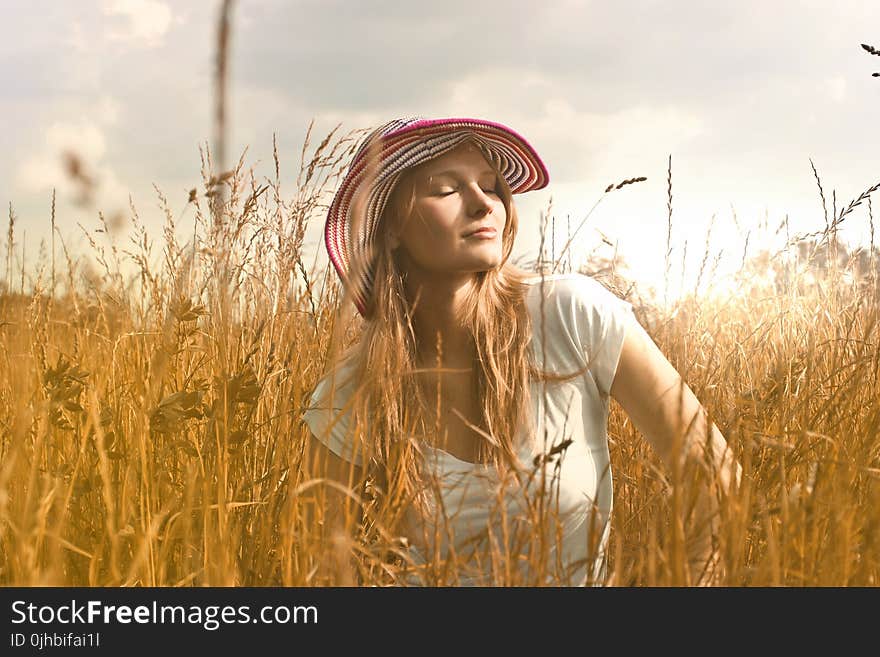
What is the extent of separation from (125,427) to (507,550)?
1.15 metres

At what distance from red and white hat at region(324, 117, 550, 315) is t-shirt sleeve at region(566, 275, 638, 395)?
410 millimetres

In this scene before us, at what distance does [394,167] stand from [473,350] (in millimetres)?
522

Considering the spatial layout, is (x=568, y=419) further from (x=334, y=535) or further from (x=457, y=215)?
(x=334, y=535)

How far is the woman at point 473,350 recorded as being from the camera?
1831mm

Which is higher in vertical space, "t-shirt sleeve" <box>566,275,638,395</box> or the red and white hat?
the red and white hat

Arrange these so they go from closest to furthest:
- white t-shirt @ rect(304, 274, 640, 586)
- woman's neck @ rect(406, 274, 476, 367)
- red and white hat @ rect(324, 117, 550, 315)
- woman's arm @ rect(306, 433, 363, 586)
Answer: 1. woman's arm @ rect(306, 433, 363, 586)
2. white t-shirt @ rect(304, 274, 640, 586)
3. red and white hat @ rect(324, 117, 550, 315)
4. woman's neck @ rect(406, 274, 476, 367)

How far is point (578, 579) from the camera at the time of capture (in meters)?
1.85

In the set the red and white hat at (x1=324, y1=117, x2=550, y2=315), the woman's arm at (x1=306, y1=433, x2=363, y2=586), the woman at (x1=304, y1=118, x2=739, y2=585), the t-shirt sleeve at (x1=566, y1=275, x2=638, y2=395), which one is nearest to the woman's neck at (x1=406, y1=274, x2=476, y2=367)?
the woman at (x1=304, y1=118, x2=739, y2=585)

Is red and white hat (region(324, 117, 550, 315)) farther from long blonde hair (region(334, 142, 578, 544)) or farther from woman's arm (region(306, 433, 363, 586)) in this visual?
woman's arm (region(306, 433, 363, 586))

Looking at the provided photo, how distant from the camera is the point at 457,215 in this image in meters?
1.91

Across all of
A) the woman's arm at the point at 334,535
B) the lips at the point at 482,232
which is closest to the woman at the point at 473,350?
the lips at the point at 482,232

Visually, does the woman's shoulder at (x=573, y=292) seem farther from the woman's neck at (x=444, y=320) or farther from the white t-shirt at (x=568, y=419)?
the woman's neck at (x=444, y=320)

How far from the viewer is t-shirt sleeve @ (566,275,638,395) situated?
6.26 ft

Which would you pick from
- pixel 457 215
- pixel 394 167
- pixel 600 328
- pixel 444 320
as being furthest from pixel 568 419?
pixel 394 167
